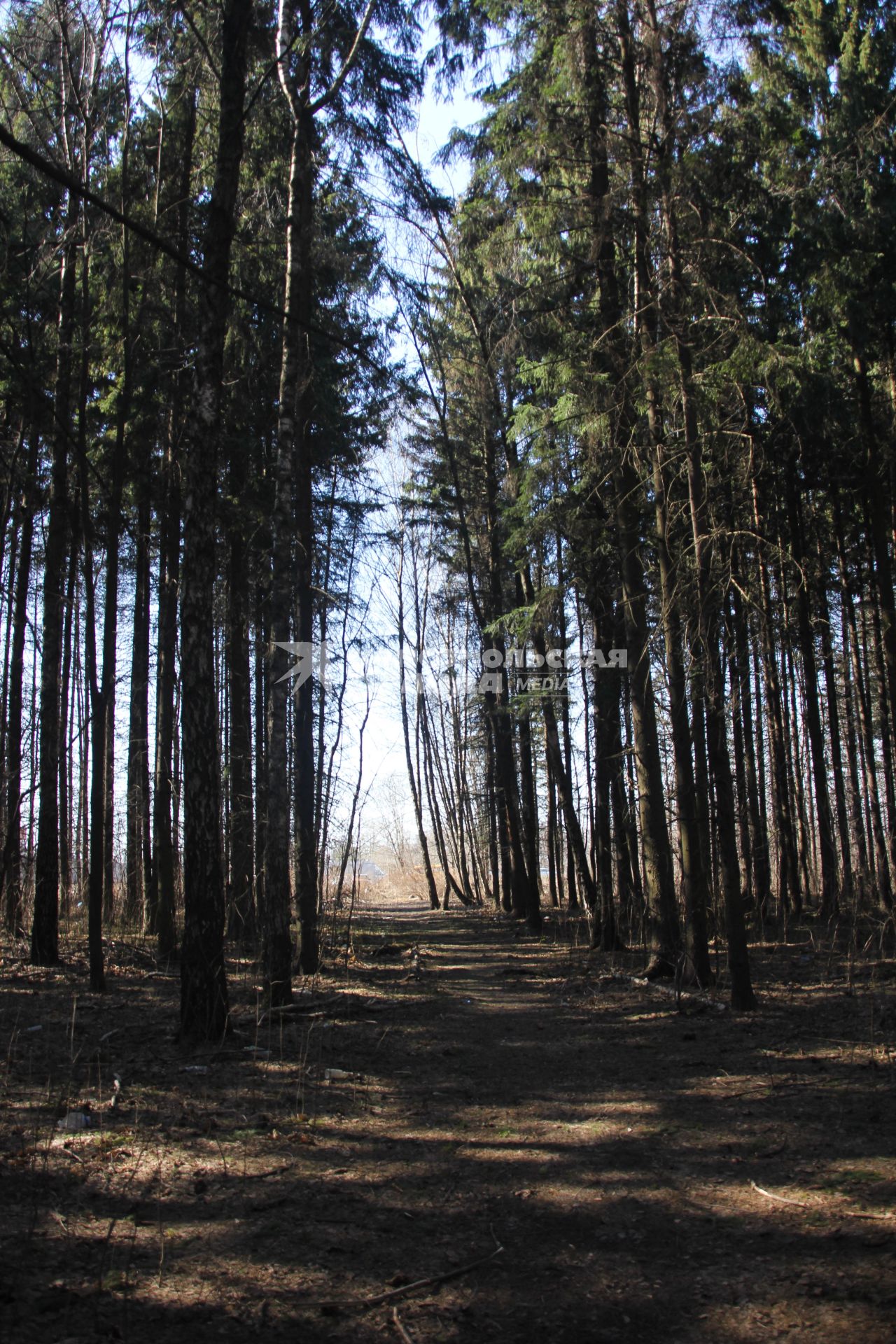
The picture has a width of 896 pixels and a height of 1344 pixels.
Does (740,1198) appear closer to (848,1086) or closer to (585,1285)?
(585,1285)

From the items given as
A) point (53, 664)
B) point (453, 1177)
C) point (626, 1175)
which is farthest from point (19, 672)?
point (626, 1175)

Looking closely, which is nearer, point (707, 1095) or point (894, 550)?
point (707, 1095)

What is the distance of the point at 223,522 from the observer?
45.6 ft

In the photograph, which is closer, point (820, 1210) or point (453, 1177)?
point (820, 1210)

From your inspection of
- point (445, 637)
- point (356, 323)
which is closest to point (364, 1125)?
point (356, 323)

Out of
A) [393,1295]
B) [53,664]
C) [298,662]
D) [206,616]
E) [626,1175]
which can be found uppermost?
[53,664]

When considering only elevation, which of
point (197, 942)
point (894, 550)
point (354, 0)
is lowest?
point (197, 942)

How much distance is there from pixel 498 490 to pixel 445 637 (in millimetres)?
11995

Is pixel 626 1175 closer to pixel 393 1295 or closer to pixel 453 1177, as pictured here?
pixel 453 1177

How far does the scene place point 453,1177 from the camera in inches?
182

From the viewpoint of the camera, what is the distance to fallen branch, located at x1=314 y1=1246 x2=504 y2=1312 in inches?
127

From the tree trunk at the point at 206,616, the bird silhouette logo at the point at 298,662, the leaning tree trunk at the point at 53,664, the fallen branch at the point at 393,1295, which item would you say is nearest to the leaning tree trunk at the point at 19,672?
the leaning tree trunk at the point at 53,664

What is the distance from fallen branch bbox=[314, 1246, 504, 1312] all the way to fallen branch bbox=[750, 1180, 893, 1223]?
156 cm

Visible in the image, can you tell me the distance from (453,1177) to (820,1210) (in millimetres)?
1816
